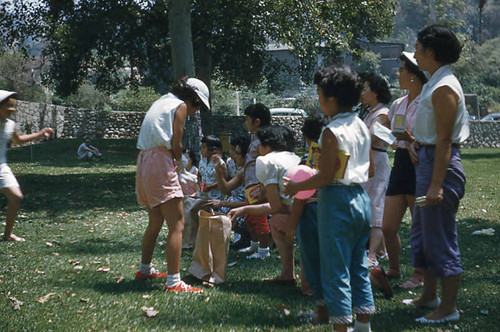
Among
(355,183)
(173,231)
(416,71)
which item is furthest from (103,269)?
(416,71)

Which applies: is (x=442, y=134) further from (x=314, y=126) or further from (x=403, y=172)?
(x=403, y=172)

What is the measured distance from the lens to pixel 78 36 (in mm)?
20938

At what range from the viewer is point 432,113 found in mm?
3889

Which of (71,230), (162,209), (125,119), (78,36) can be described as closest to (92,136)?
(125,119)

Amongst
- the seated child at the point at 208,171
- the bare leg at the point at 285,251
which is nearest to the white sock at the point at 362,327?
the bare leg at the point at 285,251

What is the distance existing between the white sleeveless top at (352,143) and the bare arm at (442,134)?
522 mm

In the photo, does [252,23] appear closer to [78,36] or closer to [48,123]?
[78,36]

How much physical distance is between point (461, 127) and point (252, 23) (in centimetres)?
1364

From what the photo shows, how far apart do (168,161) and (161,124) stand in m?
0.31

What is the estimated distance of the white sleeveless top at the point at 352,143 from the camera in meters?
3.45

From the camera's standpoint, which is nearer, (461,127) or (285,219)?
(461,127)

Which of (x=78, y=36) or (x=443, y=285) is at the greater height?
(x=78, y=36)

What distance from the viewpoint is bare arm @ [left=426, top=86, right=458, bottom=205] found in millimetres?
3758

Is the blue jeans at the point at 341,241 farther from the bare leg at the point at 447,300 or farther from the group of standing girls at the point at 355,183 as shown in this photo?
the bare leg at the point at 447,300
